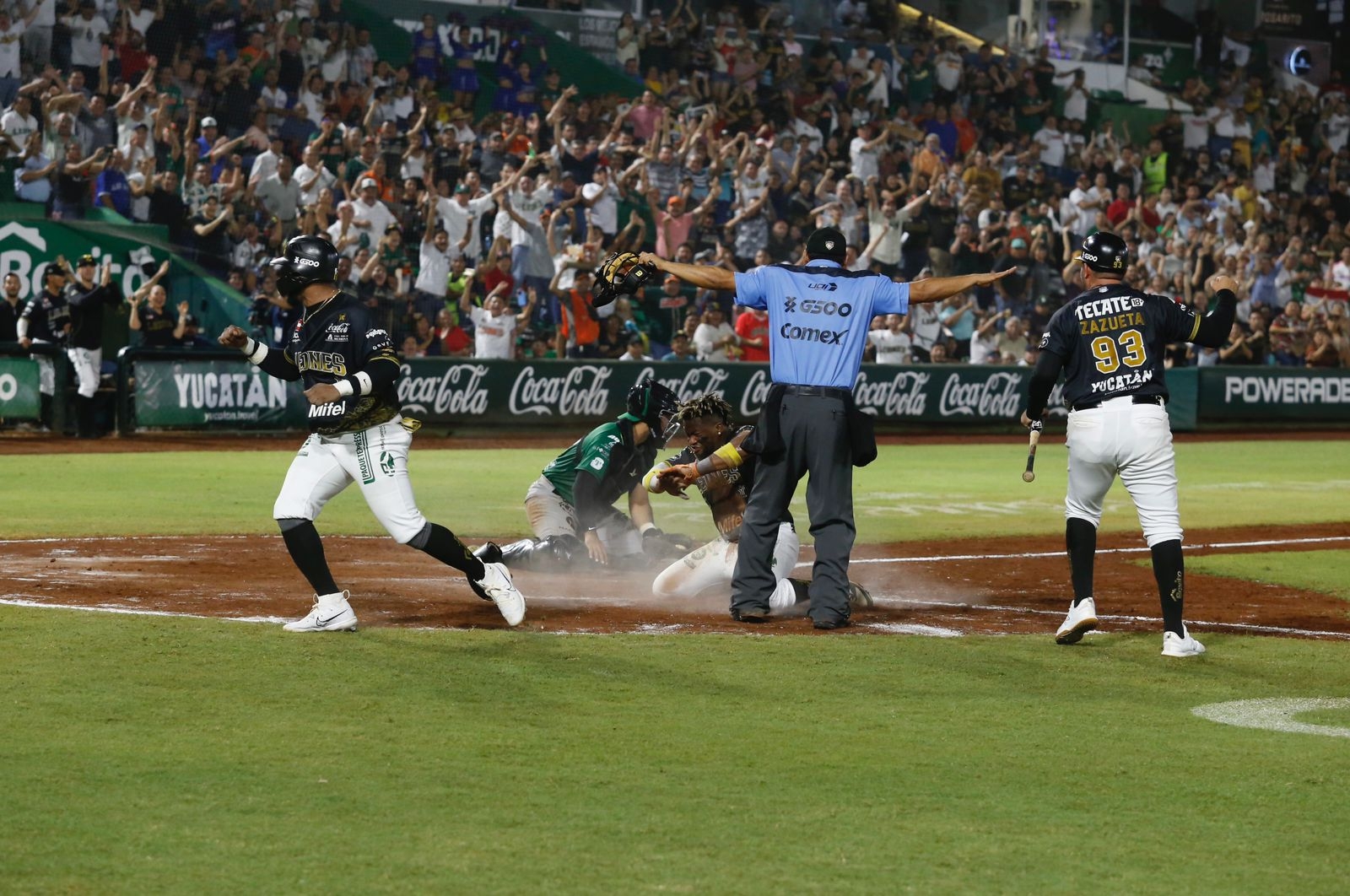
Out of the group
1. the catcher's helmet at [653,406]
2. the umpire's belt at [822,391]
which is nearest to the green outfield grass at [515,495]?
the catcher's helmet at [653,406]

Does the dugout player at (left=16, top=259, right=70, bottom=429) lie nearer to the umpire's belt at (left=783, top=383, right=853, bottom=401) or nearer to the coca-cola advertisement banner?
the coca-cola advertisement banner

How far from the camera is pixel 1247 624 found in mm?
9617

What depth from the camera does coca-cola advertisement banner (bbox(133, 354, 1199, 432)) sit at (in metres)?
22.3

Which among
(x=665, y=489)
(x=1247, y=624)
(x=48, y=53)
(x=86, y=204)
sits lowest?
(x=1247, y=624)

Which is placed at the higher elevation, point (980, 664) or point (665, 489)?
point (665, 489)

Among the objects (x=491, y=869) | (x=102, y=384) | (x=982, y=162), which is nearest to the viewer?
(x=491, y=869)

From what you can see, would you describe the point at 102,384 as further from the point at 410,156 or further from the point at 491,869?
the point at 491,869

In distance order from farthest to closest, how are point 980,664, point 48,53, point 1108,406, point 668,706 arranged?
1. point 48,53
2. point 1108,406
3. point 980,664
4. point 668,706

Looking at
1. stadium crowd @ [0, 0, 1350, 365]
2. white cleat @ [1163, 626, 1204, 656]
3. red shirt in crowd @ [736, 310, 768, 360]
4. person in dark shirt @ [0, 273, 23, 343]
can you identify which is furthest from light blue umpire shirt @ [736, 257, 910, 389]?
red shirt in crowd @ [736, 310, 768, 360]

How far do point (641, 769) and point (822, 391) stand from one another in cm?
363

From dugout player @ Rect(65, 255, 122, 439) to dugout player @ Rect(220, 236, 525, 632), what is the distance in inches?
543

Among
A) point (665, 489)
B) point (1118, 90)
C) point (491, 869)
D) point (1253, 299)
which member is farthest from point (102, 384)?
point (1118, 90)

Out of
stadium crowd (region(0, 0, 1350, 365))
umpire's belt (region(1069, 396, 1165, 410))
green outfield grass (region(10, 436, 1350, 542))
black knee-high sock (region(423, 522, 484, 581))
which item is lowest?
green outfield grass (region(10, 436, 1350, 542))

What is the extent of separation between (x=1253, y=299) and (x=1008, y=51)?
7806mm
